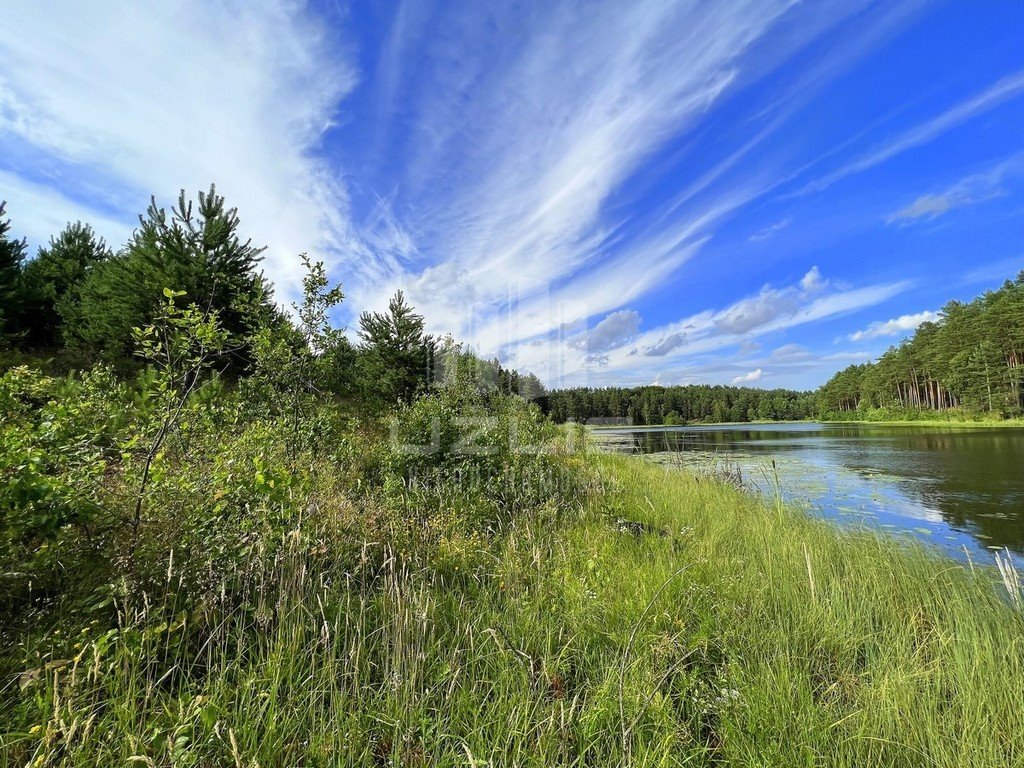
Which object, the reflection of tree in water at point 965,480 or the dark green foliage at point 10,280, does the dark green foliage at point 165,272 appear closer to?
the dark green foliage at point 10,280

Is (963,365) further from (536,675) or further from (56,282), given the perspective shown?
(56,282)

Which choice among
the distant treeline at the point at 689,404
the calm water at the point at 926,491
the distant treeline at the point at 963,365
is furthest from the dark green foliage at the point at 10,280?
the distant treeline at the point at 963,365

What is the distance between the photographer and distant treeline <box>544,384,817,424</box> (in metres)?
80.4

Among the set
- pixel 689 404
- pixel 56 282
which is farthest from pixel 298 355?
pixel 689 404

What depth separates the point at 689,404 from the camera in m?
89.6

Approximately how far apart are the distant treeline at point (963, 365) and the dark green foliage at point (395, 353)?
171 ft

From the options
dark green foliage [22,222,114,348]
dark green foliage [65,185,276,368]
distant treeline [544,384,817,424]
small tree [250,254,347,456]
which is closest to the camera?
small tree [250,254,347,456]

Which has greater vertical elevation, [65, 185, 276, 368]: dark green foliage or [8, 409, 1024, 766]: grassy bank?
[65, 185, 276, 368]: dark green foliage

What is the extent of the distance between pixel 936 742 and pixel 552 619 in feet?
6.37

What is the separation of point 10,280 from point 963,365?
224ft

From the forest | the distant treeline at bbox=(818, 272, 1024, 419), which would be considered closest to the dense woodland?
the forest

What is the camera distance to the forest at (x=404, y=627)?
5.63 ft

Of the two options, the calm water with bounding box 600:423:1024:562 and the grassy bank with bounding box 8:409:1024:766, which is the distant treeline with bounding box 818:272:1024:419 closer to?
the calm water with bounding box 600:423:1024:562

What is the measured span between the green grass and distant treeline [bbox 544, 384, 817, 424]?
217 feet
